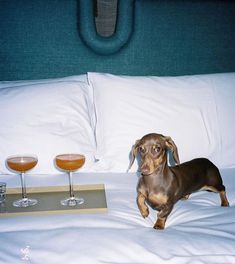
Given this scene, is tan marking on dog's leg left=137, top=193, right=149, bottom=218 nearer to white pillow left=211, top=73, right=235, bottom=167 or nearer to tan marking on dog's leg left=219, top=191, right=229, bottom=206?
tan marking on dog's leg left=219, top=191, right=229, bottom=206

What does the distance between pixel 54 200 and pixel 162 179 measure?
0.43 m

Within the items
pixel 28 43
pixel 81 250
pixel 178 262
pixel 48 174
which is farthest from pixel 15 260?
pixel 28 43

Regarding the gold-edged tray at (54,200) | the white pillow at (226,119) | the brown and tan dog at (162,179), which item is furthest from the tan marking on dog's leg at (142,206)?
the white pillow at (226,119)

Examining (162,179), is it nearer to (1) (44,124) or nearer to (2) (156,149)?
(2) (156,149)

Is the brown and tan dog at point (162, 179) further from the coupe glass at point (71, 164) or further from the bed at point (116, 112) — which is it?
the coupe glass at point (71, 164)

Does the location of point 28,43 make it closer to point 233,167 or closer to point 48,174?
point 48,174

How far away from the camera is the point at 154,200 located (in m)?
1.33

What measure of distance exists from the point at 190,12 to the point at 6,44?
111 cm

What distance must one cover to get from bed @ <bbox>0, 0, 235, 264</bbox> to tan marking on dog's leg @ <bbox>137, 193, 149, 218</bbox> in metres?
0.02

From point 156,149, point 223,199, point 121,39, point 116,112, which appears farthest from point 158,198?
point 121,39

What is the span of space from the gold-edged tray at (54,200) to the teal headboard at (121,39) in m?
0.91

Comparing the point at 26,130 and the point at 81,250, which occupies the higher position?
the point at 26,130

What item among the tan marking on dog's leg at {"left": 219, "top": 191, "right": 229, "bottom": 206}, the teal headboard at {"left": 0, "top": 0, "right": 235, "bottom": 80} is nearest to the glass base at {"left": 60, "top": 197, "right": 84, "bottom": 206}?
the tan marking on dog's leg at {"left": 219, "top": 191, "right": 229, "bottom": 206}

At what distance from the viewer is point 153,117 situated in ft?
5.92
